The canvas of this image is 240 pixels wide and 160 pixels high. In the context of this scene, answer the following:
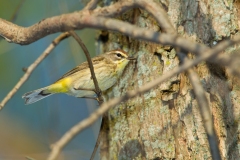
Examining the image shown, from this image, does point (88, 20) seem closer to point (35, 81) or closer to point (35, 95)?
point (35, 95)

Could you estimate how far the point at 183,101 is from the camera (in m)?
2.72

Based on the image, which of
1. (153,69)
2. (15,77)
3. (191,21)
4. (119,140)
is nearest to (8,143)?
(15,77)

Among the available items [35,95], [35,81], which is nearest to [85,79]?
[35,95]

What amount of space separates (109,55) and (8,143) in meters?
2.00

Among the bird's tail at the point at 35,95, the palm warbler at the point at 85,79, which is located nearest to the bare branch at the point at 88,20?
the palm warbler at the point at 85,79

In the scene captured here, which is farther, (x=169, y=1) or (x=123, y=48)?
(x=123, y=48)

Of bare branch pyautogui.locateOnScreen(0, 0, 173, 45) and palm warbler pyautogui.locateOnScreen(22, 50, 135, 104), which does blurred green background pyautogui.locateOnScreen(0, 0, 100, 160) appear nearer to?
palm warbler pyautogui.locateOnScreen(22, 50, 135, 104)

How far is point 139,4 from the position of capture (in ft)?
6.26

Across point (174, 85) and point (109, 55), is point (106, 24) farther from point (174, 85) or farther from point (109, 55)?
point (109, 55)

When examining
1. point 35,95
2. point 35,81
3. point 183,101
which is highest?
point 35,81

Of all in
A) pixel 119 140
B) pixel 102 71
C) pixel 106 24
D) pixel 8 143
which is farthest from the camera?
pixel 8 143

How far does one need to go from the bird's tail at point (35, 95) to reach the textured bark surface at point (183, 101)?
3.26ft

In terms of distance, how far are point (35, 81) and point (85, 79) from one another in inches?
46.3

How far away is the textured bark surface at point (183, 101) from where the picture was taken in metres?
2.59
